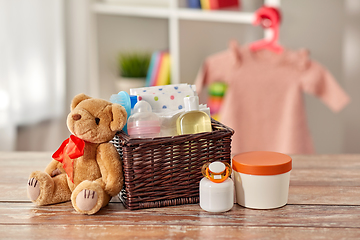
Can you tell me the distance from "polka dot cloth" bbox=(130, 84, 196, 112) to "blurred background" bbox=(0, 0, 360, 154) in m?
1.04

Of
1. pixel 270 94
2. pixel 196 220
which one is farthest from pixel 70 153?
pixel 270 94

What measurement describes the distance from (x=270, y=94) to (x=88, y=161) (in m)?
1.04

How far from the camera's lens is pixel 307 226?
2.00 ft

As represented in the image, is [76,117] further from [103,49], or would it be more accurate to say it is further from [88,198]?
[103,49]

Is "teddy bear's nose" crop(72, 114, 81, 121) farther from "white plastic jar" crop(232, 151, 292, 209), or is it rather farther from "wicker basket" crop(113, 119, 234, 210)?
"white plastic jar" crop(232, 151, 292, 209)

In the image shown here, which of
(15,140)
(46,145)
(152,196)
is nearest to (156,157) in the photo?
(152,196)

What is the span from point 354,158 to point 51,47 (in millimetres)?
1491

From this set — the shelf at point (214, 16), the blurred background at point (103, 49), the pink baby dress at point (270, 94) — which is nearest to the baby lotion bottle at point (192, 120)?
the pink baby dress at point (270, 94)

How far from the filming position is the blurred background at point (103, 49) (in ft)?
5.40

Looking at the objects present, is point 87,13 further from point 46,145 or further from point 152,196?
point 152,196

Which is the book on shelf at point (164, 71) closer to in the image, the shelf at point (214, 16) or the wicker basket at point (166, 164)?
the shelf at point (214, 16)

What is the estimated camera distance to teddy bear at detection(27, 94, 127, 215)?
2.14ft

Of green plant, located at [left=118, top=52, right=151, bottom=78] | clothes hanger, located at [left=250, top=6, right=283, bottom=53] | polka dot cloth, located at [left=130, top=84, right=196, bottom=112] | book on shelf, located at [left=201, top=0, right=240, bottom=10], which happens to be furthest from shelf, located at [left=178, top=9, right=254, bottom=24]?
polka dot cloth, located at [left=130, top=84, right=196, bottom=112]

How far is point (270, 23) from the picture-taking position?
5.05ft
